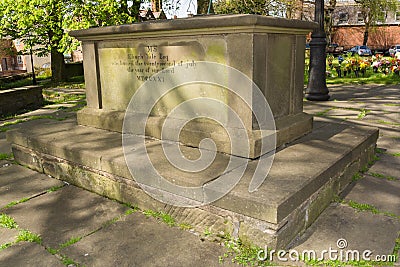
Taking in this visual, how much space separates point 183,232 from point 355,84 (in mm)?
10951

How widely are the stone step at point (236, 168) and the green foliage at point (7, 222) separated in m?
0.80

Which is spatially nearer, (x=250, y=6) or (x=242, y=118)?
(x=242, y=118)

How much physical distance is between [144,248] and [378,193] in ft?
7.72

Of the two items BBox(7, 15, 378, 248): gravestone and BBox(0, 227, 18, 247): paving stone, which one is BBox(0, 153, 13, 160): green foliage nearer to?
BBox(7, 15, 378, 248): gravestone

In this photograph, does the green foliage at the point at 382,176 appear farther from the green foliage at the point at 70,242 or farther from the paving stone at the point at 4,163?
the paving stone at the point at 4,163

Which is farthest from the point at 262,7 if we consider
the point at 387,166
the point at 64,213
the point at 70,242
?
the point at 70,242

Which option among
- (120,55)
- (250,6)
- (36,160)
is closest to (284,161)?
(120,55)

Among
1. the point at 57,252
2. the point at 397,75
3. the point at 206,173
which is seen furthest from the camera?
the point at 397,75

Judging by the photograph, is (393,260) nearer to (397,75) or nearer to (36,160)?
(36,160)

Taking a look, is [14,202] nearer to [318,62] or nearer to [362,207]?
[362,207]

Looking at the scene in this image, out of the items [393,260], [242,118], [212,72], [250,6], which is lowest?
[393,260]

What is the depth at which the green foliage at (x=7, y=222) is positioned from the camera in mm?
2898

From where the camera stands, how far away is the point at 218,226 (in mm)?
2643

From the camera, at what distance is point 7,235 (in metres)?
2.76
